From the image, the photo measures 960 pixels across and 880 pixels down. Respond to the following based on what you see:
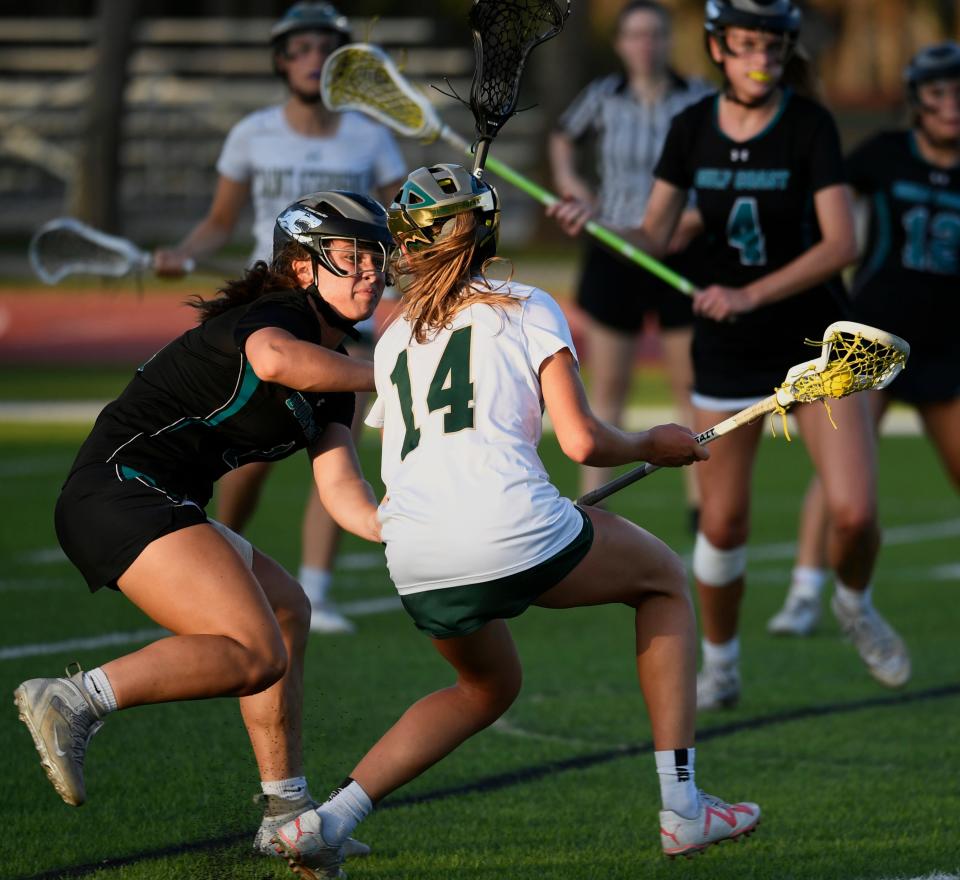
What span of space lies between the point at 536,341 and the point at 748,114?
255 centimetres

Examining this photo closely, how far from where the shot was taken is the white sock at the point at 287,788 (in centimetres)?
480

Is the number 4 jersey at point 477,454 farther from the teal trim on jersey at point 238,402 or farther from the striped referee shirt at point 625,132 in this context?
the striped referee shirt at point 625,132

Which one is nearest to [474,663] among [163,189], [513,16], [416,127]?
[513,16]

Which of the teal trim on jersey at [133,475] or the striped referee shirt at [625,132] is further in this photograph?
Answer: the striped referee shirt at [625,132]

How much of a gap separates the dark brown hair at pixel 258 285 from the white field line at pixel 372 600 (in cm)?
290

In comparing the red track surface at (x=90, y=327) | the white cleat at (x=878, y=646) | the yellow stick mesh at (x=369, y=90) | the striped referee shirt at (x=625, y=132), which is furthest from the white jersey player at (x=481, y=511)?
the red track surface at (x=90, y=327)

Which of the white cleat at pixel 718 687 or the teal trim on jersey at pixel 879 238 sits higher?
the teal trim on jersey at pixel 879 238

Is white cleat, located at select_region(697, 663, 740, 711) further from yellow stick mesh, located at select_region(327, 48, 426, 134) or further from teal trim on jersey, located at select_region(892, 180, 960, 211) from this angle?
yellow stick mesh, located at select_region(327, 48, 426, 134)

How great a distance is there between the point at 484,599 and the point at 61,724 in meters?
1.04

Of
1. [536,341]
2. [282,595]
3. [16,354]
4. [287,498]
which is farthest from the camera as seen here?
[16,354]

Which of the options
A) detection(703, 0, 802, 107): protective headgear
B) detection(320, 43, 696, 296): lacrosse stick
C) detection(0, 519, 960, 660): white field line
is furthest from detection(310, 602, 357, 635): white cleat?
detection(703, 0, 802, 107): protective headgear

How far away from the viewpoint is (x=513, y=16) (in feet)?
17.9

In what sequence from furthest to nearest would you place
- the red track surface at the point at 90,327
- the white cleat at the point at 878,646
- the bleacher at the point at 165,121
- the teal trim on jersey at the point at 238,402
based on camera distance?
the bleacher at the point at 165,121
the red track surface at the point at 90,327
the white cleat at the point at 878,646
the teal trim on jersey at the point at 238,402

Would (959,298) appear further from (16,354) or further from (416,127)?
(16,354)
